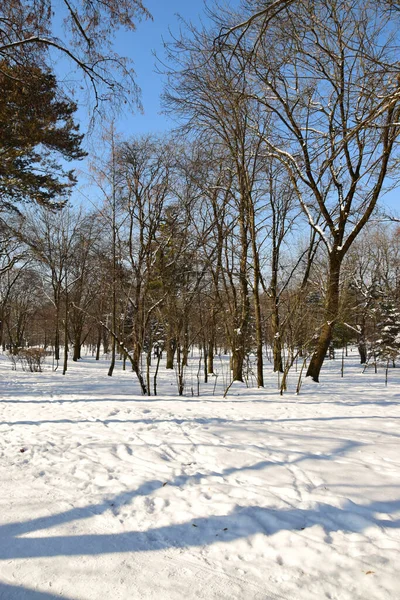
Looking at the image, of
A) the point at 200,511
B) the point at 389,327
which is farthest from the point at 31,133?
the point at 389,327

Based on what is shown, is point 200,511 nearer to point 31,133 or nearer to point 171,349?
point 31,133

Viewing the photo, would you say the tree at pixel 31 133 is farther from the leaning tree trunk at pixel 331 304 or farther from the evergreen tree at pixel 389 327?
the evergreen tree at pixel 389 327

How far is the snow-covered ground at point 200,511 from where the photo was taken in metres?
1.96

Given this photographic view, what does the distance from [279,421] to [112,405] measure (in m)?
3.21

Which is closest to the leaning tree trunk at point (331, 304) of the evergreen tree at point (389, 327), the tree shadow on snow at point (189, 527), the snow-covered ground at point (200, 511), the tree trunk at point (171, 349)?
the tree trunk at point (171, 349)

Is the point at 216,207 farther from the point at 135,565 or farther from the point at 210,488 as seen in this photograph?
the point at 135,565

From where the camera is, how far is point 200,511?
268 centimetres

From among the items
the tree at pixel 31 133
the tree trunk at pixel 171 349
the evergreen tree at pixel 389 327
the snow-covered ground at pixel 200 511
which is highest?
the tree at pixel 31 133

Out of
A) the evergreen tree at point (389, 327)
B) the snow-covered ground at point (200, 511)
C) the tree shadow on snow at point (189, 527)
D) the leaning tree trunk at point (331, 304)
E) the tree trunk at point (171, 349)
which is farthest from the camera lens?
the evergreen tree at point (389, 327)

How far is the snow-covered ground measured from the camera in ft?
6.44

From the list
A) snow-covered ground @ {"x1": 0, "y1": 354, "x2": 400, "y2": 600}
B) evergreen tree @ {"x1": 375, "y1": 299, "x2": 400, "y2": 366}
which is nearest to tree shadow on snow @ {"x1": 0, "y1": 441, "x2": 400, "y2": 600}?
snow-covered ground @ {"x1": 0, "y1": 354, "x2": 400, "y2": 600}

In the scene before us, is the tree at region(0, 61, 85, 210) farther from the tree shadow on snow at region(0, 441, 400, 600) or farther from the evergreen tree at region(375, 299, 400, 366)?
the evergreen tree at region(375, 299, 400, 366)

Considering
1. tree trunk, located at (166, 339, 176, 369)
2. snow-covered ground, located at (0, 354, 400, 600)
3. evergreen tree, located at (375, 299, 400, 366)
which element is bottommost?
snow-covered ground, located at (0, 354, 400, 600)

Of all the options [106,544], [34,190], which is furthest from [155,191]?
[106,544]
